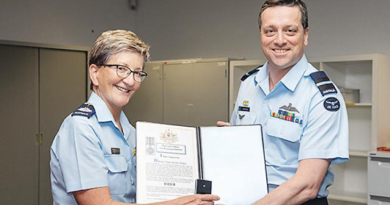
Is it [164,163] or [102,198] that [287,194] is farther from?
[102,198]

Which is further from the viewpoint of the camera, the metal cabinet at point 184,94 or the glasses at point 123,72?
the metal cabinet at point 184,94

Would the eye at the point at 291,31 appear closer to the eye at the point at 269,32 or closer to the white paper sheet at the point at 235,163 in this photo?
the eye at the point at 269,32

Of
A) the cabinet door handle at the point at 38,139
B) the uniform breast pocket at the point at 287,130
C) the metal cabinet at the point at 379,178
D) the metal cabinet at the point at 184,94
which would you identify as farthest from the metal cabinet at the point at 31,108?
the uniform breast pocket at the point at 287,130

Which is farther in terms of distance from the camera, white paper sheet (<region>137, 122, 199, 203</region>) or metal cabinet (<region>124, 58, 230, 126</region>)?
metal cabinet (<region>124, 58, 230, 126</region>)

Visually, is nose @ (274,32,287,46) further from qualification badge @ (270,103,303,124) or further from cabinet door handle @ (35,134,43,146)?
cabinet door handle @ (35,134,43,146)

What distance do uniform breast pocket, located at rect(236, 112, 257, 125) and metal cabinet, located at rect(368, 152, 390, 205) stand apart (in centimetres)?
214

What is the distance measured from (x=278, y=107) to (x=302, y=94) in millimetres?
129

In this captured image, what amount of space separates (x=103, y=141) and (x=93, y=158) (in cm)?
10

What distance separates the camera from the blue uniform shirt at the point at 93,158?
1.77 m

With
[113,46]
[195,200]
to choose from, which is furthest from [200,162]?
[113,46]

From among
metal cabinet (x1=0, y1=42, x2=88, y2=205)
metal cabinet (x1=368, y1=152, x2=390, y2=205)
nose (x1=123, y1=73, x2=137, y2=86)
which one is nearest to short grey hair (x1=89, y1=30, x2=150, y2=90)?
nose (x1=123, y1=73, x2=137, y2=86)

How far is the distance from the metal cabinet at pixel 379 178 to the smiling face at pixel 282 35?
2.31 metres

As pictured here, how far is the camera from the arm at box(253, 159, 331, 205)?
1.94 m

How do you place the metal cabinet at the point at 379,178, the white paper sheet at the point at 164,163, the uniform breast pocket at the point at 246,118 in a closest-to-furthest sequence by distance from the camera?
the white paper sheet at the point at 164,163 < the uniform breast pocket at the point at 246,118 < the metal cabinet at the point at 379,178
